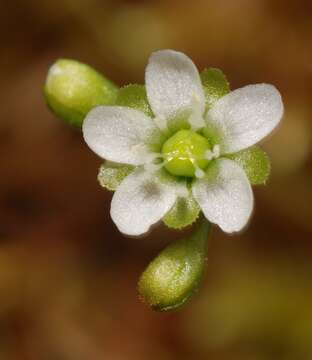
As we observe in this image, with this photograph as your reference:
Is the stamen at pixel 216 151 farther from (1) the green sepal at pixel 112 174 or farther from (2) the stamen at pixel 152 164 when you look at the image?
(1) the green sepal at pixel 112 174

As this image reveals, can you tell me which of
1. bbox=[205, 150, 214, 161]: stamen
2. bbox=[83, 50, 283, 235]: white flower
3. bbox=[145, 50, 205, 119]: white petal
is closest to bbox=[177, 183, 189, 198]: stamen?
bbox=[83, 50, 283, 235]: white flower

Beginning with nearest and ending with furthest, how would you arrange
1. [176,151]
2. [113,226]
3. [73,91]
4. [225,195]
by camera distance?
[225,195], [176,151], [73,91], [113,226]

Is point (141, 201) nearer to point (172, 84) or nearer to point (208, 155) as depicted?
point (208, 155)

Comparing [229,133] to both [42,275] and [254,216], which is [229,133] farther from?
[42,275]

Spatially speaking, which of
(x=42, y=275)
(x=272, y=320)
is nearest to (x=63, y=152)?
(x=42, y=275)

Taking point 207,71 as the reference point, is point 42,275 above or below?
below

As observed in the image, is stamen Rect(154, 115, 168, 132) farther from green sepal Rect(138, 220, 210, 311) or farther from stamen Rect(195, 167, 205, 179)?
green sepal Rect(138, 220, 210, 311)

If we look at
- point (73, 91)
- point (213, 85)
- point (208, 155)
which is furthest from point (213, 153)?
point (73, 91)

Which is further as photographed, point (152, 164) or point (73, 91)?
point (73, 91)
